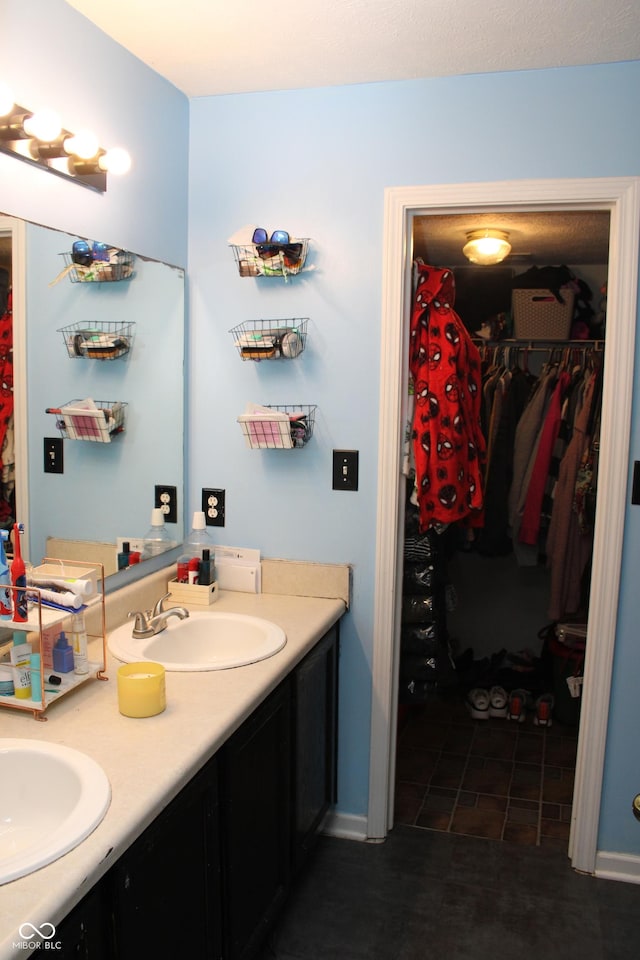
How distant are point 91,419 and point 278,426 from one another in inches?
23.4

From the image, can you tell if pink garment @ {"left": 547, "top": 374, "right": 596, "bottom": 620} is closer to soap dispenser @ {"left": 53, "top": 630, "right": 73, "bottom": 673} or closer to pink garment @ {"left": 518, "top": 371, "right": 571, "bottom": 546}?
pink garment @ {"left": 518, "top": 371, "right": 571, "bottom": 546}

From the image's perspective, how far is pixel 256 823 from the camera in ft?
6.00

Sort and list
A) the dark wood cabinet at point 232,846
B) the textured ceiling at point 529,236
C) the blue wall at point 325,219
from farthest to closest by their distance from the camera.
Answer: the textured ceiling at point 529,236
the blue wall at point 325,219
the dark wood cabinet at point 232,846

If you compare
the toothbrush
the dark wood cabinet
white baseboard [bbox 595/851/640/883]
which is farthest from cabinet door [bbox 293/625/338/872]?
white baseboard [bbox 595/851/640/883]

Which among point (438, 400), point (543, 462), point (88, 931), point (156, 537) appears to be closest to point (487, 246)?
point (438, 400)

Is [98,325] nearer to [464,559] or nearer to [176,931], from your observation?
[176,931]

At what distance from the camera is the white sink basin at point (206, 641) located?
1.96m

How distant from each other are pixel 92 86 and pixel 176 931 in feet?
6.59

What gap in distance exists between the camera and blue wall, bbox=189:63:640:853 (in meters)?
2.22

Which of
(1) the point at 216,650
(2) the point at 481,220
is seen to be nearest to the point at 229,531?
(1) the point at 216,650

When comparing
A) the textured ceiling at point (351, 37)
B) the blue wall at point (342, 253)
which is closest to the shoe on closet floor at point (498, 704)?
the blue wall at point (342, 253)

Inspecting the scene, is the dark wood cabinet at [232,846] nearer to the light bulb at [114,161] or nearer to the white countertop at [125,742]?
the white countertop at [125,742]

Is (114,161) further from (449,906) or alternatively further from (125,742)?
(449,906)

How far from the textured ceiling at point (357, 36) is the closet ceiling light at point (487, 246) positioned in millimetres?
1060
